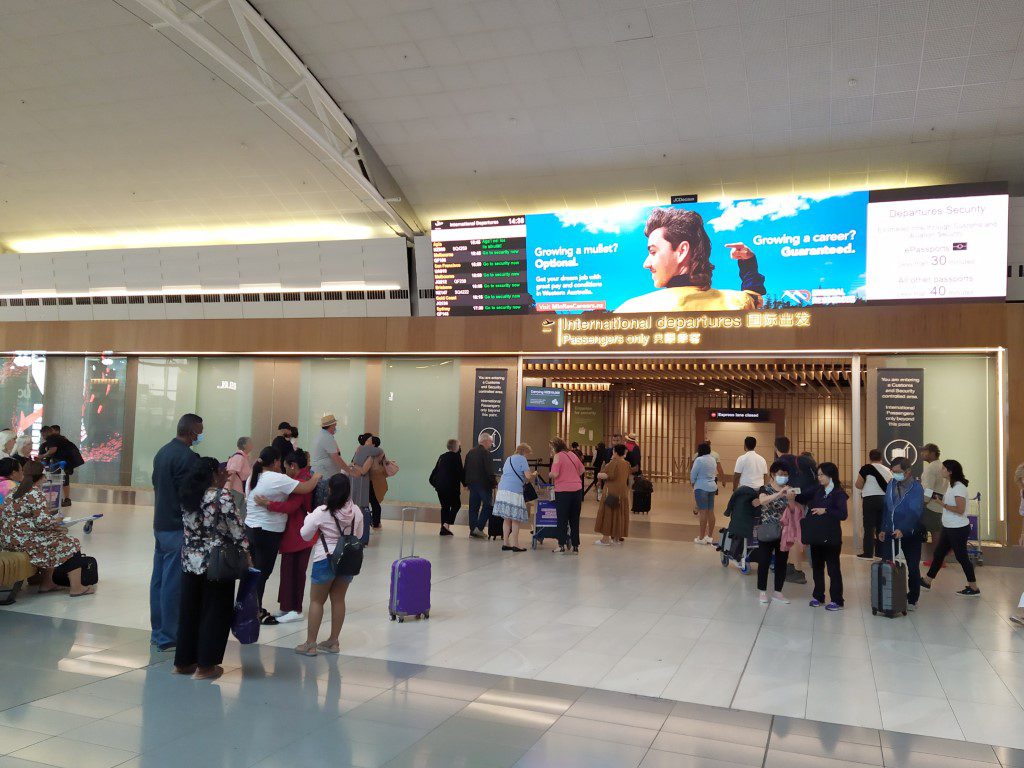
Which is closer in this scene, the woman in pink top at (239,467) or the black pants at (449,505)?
the woman in pink top at (239,467)

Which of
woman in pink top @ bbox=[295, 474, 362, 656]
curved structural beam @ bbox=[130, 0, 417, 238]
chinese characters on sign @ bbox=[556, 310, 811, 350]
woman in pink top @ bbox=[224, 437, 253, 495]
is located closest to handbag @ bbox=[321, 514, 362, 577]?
woman in pink top @ bbox=[295, 474, 362, 656]

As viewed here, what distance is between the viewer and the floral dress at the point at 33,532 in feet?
21.5

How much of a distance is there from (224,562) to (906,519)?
614 cm

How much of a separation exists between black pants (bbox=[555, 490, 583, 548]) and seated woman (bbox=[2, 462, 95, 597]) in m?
5.61

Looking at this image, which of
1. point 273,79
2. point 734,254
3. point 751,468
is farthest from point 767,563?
point 273,79

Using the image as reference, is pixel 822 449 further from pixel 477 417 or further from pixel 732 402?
pixel 477 417

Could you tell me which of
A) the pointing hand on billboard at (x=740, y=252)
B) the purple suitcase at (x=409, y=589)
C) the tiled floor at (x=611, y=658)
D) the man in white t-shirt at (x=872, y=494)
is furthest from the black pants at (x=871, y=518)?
the purple suitcase at (x=409, y=589)

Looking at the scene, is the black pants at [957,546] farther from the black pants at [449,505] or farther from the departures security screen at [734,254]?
the black pants at [449,505]

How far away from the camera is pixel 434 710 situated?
421cm

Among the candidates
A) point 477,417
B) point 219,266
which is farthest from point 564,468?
point 219,266

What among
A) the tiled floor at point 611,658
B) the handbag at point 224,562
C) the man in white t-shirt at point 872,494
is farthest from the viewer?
the man in white t-shirt at point 872,494

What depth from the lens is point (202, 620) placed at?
4680 mm

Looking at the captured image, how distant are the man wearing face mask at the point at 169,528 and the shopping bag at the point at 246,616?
673mm

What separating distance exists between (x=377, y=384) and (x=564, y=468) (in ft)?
18.0
